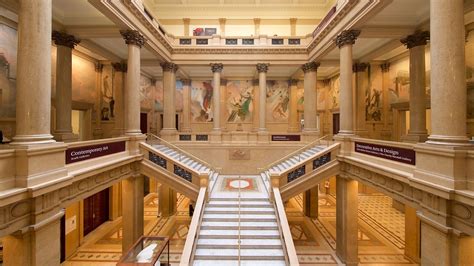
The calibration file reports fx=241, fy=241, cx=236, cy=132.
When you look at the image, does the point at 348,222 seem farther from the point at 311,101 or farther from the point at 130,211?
the point at 130,211

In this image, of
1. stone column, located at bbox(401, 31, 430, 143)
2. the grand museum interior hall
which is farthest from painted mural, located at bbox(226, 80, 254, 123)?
stone column, located at bbox(401, 31, 430, 143)

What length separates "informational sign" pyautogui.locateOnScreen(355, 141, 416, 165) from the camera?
5.98 m

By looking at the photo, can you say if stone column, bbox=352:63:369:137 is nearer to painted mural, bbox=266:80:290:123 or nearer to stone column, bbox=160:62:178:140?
painted mural, bbox=266:80:290:123

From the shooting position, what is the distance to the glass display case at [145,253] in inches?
211

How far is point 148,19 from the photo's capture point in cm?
1077

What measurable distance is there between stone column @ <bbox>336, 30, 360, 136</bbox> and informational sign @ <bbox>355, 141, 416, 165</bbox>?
0.99m

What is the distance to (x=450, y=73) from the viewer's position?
4.51 meters

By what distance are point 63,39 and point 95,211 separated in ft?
28.1

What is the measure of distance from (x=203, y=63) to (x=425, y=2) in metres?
10.8

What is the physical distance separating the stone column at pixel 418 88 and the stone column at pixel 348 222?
333cm

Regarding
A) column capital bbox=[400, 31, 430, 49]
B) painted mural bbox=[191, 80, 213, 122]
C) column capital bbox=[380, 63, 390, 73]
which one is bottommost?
painted mural bbox=[191, 80, 213, 122]

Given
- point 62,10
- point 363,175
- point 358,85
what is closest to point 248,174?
point 363,175

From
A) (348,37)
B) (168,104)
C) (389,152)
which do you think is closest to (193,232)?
(389,152)

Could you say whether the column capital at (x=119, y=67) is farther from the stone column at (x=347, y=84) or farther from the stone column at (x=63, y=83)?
the stone column at (x=347, y=84)
